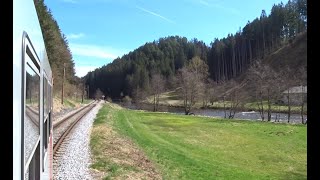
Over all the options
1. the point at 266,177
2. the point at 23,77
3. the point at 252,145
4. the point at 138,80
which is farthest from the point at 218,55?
the point at 23,77

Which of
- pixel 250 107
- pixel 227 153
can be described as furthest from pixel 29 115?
pixel 250 107

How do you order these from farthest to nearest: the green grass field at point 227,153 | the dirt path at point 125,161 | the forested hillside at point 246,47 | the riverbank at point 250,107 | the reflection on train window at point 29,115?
1. the forested hillside at point 246,47
2. the riverbank at point 250,107
3. the green grass field at point 227,153
4. the dirt path at point 125,161
5. the reflection on train window at point 29,115

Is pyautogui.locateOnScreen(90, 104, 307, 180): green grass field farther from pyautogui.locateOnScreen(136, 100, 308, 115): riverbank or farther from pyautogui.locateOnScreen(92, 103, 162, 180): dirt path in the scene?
pyautogui.locateOnScreen(136, 100, 308, 115): riverbank

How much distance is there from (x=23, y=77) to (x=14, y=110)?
1.40 ft

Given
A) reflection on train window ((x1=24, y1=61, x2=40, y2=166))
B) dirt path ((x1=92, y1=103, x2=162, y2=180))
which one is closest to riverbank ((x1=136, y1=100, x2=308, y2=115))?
dirt path ((x1=92, y1=103, x2=162, y2=180))

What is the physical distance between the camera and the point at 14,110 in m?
1.85

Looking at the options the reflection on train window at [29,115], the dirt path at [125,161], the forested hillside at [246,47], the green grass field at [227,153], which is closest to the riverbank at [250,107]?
the green grass field at [227,153]

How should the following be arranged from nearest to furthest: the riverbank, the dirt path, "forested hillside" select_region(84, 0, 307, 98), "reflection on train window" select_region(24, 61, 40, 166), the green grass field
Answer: "reflection on train window" select_region(24, 61, 40, 166) → the dirt path → the green grass field → the riverbank → "forested hillside" select_region(84, 0, 307, 98)

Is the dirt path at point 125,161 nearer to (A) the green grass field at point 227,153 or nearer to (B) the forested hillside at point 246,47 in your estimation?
(A) the green grass field at point 227,153

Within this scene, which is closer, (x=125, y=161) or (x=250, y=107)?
(x=125, y=161)

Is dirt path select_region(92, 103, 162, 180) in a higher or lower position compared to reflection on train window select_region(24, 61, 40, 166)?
lower

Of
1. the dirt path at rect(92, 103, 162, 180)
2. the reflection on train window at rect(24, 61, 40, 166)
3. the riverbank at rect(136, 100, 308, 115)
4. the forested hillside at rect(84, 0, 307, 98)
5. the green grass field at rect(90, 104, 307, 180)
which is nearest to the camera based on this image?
the reflection on train window at rect(24, 61, 40, 166)

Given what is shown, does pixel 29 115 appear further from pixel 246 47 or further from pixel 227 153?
pixel 246 47
